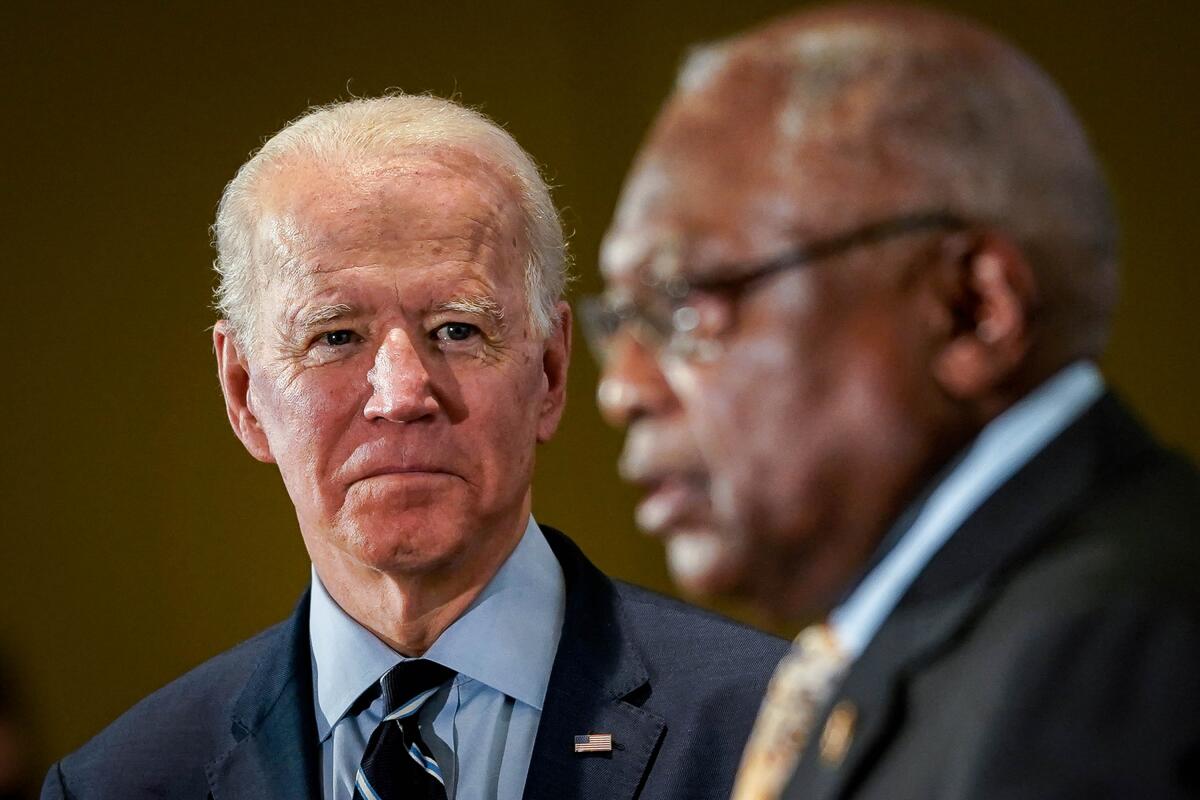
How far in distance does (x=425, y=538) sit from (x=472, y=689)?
24cm

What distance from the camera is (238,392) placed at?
2521 millimetres

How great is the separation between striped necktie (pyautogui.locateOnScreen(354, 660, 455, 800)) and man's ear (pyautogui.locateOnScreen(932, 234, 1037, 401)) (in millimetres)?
1221

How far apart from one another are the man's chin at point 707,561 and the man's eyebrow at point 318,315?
1046 mm

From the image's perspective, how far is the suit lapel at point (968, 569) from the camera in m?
1.10

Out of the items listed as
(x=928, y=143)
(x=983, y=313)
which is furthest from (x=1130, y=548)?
(x=928, y=143)

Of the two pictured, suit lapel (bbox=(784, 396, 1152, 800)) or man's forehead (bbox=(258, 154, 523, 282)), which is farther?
man's forehead (bbox=(258, 154, 523, 282))

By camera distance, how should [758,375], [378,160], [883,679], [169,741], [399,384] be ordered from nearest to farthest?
[883,679] < [758,375] < [399,384] < [378,160] < [169,741]

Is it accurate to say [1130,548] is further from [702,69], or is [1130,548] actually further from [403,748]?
[403,748]

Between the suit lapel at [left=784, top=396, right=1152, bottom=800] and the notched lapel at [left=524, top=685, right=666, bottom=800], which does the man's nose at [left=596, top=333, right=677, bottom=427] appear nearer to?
the suit lapel at [left=784, top=396, right=1152, bottom=800]

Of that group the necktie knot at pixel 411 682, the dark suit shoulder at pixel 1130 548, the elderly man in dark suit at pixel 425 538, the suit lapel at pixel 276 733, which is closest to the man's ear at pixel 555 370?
the elderly man in dark suit at pixel 425 538

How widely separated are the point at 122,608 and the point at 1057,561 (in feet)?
13.2

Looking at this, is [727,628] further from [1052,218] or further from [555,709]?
[1052,218]

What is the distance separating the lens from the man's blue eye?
2.26 m

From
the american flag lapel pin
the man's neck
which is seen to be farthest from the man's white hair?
the american flag lapel pin
